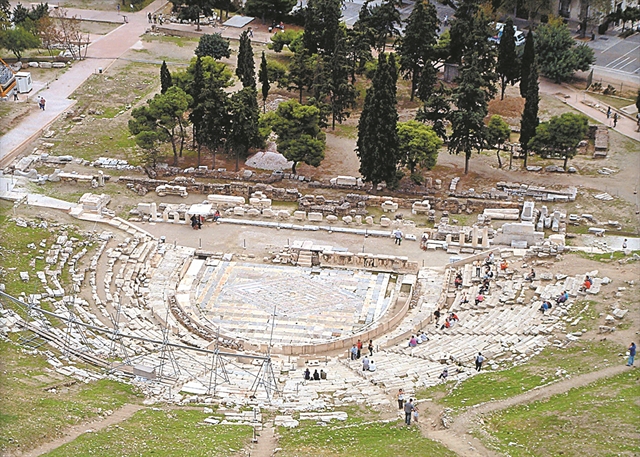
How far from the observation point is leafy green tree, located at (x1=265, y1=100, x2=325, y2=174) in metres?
83.6

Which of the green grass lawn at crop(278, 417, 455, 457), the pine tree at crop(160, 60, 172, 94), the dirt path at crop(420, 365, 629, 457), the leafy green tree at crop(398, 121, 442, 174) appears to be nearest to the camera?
the green grass lawn at crop(278, 417, 455, 457)

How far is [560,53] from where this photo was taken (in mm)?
103375

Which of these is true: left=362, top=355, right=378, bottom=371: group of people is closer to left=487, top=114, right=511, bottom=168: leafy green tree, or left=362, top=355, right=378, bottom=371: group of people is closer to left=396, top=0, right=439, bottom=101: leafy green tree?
left=487, top=114, right=511, bottom=168: leafy green tree

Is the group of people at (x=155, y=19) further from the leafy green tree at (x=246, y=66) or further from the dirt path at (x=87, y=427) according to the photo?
the dirt path at (x=87, y=427)

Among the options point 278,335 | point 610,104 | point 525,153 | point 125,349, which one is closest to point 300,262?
point 278,335

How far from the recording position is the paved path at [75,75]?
294 feet

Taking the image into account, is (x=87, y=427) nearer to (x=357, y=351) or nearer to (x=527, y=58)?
(x=357, y=351)

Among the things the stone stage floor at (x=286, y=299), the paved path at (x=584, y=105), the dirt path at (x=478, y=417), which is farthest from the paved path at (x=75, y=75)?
the dirt path at (x=478, y=417)

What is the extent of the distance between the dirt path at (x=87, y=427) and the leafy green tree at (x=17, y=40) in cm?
6078

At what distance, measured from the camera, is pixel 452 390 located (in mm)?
55188

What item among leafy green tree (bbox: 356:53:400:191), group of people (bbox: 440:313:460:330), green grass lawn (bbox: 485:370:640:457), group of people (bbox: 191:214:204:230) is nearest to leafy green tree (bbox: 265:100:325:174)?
leafy green tree (bbox: 356:53:400:191)

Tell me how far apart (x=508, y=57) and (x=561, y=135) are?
654 inches

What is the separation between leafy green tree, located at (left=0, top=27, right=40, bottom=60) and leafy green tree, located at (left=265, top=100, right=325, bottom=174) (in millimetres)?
31269

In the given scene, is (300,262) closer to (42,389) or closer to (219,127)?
(219,127)
